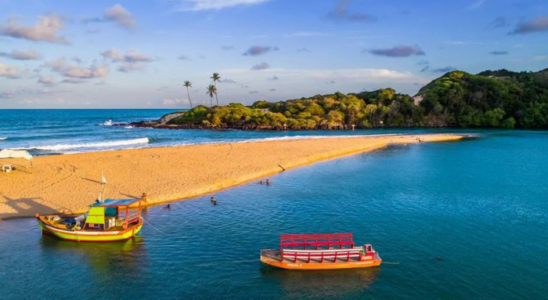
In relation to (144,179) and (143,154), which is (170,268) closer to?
(144,179)

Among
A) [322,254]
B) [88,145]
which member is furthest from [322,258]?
[88,145]

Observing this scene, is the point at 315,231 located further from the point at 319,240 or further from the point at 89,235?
the point at 89,235

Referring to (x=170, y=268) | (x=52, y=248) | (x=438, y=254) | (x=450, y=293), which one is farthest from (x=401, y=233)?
(x=52, y=248)

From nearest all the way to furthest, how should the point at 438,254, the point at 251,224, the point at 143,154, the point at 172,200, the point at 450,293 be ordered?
the point at 450,293 → the point at 438,254 → the point at 251,224 → the point at 172,200 → the point at 143,154

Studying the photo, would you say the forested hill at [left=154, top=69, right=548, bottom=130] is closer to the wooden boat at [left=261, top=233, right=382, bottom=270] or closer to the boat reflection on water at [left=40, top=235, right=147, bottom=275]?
the boat reflection on water at [left=40, top=235, right=147, bottom=275]

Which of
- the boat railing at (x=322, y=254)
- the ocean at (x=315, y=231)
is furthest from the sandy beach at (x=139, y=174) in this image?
the boat railing at (x=322, y=254)

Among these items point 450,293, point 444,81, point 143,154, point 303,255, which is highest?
point 444,81

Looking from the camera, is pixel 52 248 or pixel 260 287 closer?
pixel 260 287
